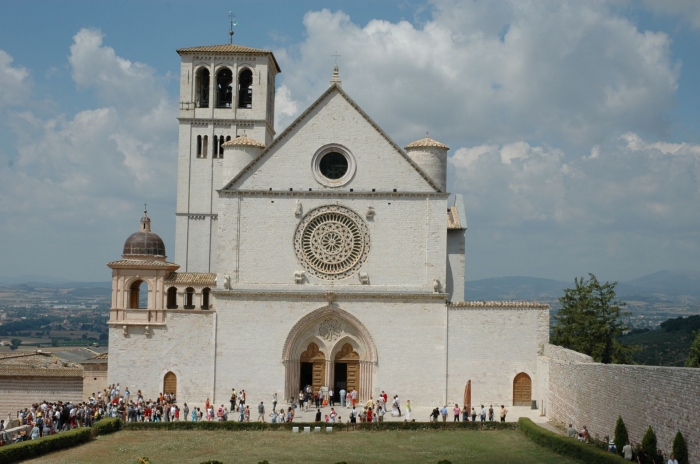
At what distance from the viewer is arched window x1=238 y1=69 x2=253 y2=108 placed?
53.4 m

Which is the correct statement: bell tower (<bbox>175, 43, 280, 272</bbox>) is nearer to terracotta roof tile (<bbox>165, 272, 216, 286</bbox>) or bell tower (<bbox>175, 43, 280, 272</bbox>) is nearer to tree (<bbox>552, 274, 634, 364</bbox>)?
terracotta roof tile (<bbox>165, 272, 216, 286</bbox>)

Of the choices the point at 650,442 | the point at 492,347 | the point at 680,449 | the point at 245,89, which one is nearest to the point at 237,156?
the point at 245,89

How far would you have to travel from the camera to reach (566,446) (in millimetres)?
30125

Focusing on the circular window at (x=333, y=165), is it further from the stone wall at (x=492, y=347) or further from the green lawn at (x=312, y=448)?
the green lawn at (x=312, y=448)

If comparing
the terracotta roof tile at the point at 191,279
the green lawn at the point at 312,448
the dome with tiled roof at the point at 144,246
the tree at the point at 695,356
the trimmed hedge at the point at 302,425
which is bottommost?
the green lawn at the point at 312,448

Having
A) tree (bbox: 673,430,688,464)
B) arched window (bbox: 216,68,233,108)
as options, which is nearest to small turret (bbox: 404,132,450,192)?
arched window (bbox: 216,68,233,108)

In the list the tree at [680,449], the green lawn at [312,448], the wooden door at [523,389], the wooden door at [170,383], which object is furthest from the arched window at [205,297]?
the tree at [680,449]

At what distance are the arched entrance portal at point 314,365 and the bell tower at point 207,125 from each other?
36.4 ft

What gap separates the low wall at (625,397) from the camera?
938 inches

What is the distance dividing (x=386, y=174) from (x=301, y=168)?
379 centimetres

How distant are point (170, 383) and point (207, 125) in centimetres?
1656

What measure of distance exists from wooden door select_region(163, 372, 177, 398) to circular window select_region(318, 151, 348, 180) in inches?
440

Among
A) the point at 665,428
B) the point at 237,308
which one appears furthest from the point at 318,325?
the point at 665,428

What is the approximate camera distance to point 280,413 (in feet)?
127
